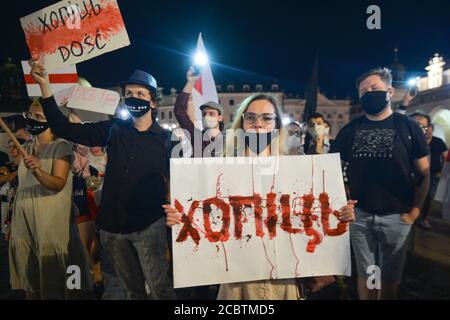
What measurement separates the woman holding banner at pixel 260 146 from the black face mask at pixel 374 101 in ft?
3.01

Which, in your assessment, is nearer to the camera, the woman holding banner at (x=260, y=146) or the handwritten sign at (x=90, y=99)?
the woman holding banner at (x=260, y=146)

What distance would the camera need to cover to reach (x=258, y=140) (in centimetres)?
247

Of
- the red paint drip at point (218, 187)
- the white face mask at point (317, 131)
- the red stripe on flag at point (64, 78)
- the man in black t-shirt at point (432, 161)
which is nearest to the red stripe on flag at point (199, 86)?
the white face mask at point (317, 131)

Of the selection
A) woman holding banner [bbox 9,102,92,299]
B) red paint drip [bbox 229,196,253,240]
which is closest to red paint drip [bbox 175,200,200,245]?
red paint drip [bbox 229,196,253,240]

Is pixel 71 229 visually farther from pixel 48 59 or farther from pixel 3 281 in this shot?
pixel 3 281

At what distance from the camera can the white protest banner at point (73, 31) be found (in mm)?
3027

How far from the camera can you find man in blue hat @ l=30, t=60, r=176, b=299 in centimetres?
263

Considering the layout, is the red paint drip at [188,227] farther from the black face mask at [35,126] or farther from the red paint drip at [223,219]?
the black face mask at [35,126]

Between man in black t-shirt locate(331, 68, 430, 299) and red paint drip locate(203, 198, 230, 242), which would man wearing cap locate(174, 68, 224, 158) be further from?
man in black t-shirt locate(331, 68, 430, 299)

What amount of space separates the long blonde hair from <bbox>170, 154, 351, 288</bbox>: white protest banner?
0.12 metres

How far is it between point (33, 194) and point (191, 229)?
1608 millimetres

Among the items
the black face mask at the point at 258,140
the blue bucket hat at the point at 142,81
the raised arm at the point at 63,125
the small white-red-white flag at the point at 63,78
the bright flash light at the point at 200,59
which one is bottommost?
the black face mask at the point at 258,140

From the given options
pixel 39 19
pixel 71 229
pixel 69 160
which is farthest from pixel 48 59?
pixel 71 229
